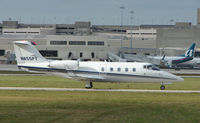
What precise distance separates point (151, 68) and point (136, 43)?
115787mm

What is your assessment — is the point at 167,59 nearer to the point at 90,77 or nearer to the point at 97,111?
the point at 90,77

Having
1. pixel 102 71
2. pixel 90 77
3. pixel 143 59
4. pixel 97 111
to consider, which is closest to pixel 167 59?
pixel 143 59

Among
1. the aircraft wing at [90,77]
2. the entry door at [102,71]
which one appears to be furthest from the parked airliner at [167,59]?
the aircraft wing at [90,77]

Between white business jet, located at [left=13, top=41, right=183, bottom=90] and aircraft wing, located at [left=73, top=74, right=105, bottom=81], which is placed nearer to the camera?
white business jet, located at [left=13, top=41, right=183, bottom=90]

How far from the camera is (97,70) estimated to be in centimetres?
4297

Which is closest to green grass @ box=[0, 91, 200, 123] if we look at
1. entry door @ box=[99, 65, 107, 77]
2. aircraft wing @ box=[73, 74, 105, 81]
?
aircraft wing @ box=[73, 74, 105, 81]

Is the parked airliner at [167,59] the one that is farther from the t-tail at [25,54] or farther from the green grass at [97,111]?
the green grass at [97,111]

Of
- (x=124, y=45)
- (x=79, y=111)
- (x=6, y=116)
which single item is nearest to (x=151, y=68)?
(x=79, y=111)

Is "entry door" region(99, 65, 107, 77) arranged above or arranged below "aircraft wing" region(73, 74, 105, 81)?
above

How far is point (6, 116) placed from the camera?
2266 cm

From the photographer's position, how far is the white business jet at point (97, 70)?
42625mm

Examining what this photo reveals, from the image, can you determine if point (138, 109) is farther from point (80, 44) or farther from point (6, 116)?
point (80, 44)

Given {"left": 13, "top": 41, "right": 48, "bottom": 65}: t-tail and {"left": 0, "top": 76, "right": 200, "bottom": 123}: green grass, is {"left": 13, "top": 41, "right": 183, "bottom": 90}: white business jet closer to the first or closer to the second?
{"left": 13, "top": 41, "right": 48, "bottom": 65}: t-tail

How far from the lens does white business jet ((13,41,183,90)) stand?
140 ft
